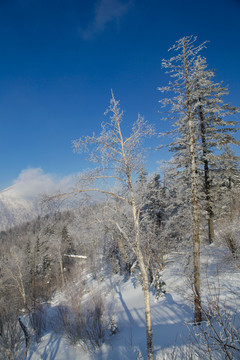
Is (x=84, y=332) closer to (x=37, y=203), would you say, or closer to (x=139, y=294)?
(x=139, y=294)

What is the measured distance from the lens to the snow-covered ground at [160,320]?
6.79 metres

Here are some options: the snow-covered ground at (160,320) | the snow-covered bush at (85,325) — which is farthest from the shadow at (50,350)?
the snow-covered bush at (85,325)

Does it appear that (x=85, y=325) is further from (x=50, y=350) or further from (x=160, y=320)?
(x=160, y=320)

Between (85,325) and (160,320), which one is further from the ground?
(160,320)

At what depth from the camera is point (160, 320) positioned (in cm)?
856

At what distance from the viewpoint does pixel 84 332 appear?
8.55m

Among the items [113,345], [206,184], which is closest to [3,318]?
[113,345]

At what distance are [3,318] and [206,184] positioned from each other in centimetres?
1629

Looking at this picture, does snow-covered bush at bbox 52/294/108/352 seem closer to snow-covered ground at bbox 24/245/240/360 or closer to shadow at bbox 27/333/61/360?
snow-covered ground at bbox 24/245/240/360

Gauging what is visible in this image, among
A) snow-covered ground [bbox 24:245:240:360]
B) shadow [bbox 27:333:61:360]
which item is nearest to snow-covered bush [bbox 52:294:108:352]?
snow-covered ground [bbox 24:245:240:360]

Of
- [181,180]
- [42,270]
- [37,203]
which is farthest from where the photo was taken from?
[42,270]

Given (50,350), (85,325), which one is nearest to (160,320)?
(85,325)

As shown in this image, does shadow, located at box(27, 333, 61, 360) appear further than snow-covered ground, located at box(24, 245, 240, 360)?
Yes

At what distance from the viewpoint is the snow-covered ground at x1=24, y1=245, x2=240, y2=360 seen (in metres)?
6.79
